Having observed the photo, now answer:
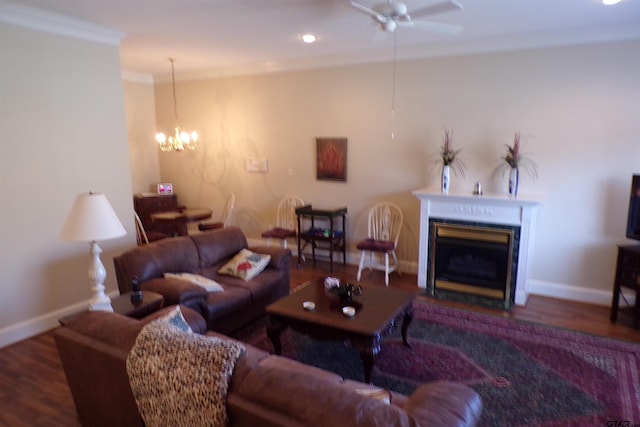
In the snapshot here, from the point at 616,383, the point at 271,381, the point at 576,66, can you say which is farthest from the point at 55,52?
the point at 616,383

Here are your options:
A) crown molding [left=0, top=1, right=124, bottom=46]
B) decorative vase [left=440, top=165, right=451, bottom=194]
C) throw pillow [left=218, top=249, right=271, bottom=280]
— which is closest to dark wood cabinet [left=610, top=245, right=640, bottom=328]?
decorative vase [left=440, top=165, right=451, bottom=194]

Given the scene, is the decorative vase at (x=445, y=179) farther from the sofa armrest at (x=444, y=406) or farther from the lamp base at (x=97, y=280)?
the lamp base at (x=97, y=280)

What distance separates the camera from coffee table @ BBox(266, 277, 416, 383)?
267cm

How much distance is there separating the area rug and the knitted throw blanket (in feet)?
5.06

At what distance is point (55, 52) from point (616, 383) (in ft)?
17.3

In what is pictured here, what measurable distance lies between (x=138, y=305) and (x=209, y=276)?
3.55 ft

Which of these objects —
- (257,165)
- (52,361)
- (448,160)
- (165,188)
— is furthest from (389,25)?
(165,188)

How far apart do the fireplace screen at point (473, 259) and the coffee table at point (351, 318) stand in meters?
1.48

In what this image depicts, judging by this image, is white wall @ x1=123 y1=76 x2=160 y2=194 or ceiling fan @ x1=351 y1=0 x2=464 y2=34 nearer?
ceiling fan @ x1=351 y1=0 x2=464 y2=34

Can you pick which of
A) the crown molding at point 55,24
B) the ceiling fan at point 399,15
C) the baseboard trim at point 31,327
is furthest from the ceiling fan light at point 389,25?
the baseboard trim at point 31,327

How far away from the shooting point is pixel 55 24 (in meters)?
3.60

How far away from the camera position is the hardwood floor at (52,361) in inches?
102

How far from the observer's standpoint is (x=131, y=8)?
3369 millimetres

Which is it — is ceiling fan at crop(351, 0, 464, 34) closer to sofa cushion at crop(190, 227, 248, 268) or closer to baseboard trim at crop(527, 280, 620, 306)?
sofa cushion at crop(190, 227, 248, 268)
